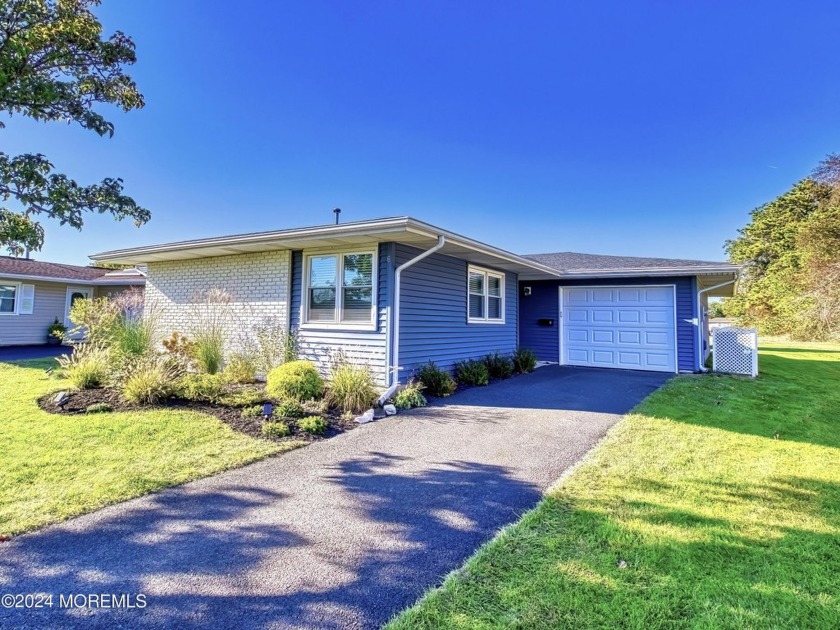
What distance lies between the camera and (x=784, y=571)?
7.11 ft

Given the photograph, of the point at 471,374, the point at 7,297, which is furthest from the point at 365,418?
the point at 7,297

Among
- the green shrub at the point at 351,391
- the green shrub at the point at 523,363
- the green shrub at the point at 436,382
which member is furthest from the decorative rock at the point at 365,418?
the green shrub at the point at 523,363

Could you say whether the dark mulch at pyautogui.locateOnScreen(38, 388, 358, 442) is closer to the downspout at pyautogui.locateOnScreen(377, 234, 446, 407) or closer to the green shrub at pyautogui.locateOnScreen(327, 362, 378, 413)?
the green shrub at pyautogui.locateOnScreen(327, 362, 378, 413)

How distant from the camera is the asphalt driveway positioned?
1.92 m

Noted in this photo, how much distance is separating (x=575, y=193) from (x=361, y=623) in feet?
50.9

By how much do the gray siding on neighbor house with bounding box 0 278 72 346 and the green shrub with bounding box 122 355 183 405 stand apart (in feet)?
42.6

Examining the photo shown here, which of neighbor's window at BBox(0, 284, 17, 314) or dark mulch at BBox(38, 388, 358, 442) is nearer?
dark mulch at BBox(38, 388, 358, 442)

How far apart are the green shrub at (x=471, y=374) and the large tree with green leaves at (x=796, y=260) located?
76.7 ft

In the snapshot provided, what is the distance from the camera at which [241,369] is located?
7.49m

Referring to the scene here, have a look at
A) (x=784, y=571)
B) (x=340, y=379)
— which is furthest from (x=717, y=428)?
(x=340, y=379)

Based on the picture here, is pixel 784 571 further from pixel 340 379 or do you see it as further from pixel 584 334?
pixel 584 334

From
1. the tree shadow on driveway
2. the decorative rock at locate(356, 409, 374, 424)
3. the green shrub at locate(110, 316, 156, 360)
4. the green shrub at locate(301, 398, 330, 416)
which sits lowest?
the tree shadow on driveway

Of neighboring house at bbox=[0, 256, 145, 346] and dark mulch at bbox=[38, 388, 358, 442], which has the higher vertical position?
neighboring house at bbox=[0, 256, 145, 346]

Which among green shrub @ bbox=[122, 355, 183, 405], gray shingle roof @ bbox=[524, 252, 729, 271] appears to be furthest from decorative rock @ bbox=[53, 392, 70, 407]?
gray shingle roof @ bbox=[524, 252, 729, 271]
